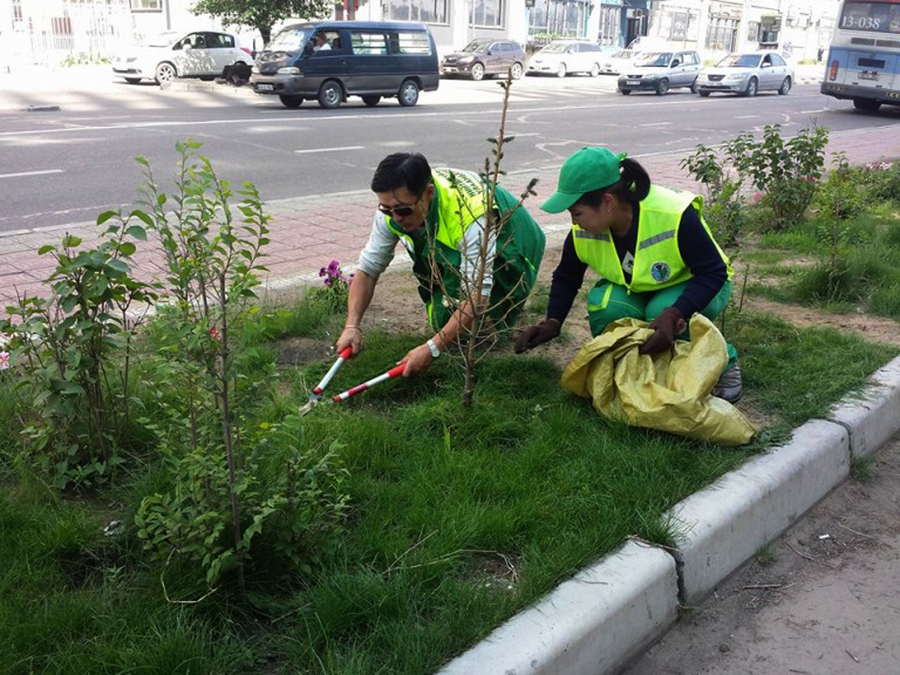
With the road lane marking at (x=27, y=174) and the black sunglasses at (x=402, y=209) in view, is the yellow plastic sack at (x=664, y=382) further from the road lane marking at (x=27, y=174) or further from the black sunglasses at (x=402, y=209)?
the road lane marking at (x=27, y=174)

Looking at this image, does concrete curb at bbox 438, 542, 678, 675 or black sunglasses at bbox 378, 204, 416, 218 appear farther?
black sunglasses at bbox 378, 204, 416, 218

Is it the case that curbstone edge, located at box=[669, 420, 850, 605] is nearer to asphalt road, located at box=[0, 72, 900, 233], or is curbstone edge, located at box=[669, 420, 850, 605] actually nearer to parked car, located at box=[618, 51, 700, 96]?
asphalt road, located at box=[0, 72, 900, 233]

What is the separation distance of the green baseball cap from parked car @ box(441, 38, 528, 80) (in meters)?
28.2

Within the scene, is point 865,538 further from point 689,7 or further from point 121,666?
point 689,7

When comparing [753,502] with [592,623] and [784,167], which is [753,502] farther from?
[784,167]

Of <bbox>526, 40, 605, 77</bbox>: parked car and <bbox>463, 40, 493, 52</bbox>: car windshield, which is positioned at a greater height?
<bbox>463, 40, 493, 52</bbox>: car windshield

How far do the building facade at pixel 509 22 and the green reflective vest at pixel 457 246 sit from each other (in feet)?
78.4

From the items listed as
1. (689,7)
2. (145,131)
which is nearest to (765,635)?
(145,131)

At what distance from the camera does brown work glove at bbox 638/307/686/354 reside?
11.0 feet

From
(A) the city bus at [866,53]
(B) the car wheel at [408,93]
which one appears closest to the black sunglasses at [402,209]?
(B) the car wheel at [408,93]

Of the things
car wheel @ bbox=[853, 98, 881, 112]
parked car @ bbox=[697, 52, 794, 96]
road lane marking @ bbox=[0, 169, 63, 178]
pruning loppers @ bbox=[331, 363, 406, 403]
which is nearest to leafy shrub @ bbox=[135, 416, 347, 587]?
pruning loppers @ bbox=[331, 363, 406, 403]

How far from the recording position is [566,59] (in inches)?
1373

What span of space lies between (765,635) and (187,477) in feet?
5.57

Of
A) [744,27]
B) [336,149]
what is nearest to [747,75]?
[336,149]
